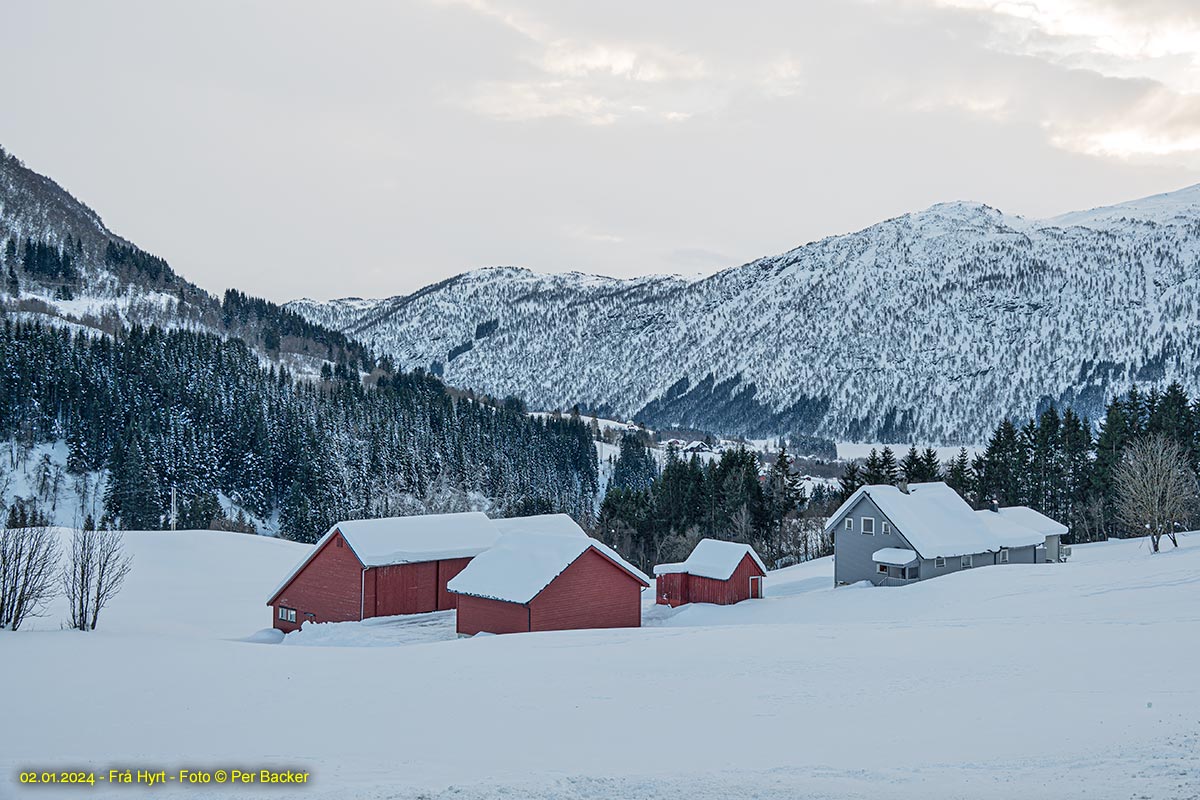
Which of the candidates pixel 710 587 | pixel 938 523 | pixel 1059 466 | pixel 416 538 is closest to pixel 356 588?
pixel 416 538

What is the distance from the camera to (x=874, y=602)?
132 feet

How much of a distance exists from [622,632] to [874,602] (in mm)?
15275

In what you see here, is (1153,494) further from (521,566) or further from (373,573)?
(373,573)

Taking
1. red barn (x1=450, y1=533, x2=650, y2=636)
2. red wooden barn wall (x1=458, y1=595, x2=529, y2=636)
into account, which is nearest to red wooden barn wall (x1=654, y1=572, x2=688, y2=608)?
red barn (x1=450, y1=533, x2=650, y2=636)

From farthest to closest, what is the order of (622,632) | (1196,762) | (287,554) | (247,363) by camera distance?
(247,363), (287,554), (622,632), (1196,762)

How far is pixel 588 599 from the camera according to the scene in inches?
1452

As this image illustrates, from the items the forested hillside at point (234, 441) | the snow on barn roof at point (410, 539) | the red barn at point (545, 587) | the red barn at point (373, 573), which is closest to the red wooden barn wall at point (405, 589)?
the red barn at point (373, 573)

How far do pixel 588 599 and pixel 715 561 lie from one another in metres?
14.2

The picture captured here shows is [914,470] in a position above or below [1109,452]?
below

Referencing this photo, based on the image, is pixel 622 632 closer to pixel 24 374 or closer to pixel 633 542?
pixel 633 542

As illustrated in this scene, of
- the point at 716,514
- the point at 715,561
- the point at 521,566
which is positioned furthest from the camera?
the point at 716,514

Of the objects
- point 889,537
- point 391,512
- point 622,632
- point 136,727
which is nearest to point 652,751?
point 136,727

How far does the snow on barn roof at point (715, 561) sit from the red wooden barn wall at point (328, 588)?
19010 millimetres

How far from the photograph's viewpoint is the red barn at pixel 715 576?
158ft
